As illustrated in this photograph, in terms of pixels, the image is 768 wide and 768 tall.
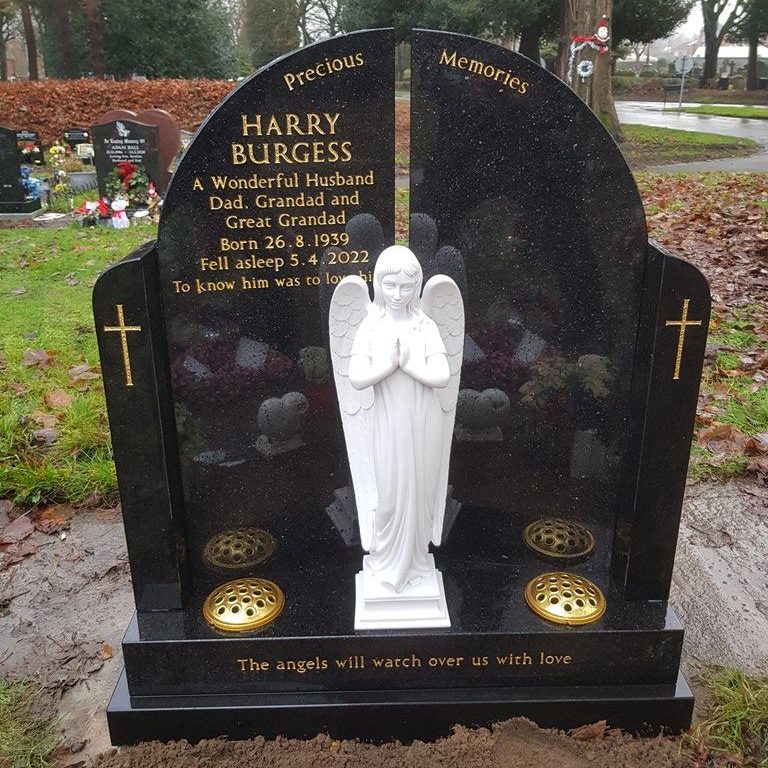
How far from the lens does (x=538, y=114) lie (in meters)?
3.03

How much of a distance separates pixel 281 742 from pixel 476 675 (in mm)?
832

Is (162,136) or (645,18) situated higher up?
(645,18)

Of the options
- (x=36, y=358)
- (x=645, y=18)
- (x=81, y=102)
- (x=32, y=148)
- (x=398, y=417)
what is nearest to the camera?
(x=398, y=417)

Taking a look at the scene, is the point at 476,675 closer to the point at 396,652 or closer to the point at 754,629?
the point at 396,652

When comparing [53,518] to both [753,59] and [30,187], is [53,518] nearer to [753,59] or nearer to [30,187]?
[30,187]

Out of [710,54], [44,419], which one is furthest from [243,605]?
[710,54]

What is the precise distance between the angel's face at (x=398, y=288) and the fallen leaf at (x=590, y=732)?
1.86 m

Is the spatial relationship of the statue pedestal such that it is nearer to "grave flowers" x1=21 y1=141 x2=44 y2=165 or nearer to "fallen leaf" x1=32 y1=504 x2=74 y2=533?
"fallen leaf" x1=32 y1=504 x2=74 y2=533

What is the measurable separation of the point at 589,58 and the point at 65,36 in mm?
20859

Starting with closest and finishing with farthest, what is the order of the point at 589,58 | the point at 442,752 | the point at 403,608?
the point at 442,752, the point at 403,608, the point at 589,58

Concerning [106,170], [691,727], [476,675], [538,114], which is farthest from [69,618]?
[106,170]

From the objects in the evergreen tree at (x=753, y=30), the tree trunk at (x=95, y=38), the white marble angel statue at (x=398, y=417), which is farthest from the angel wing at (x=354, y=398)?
the evergreen tree at (x=753, y=30)

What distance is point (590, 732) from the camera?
304 centimetres

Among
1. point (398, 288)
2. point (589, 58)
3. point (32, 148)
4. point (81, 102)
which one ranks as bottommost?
point (32, 148)
